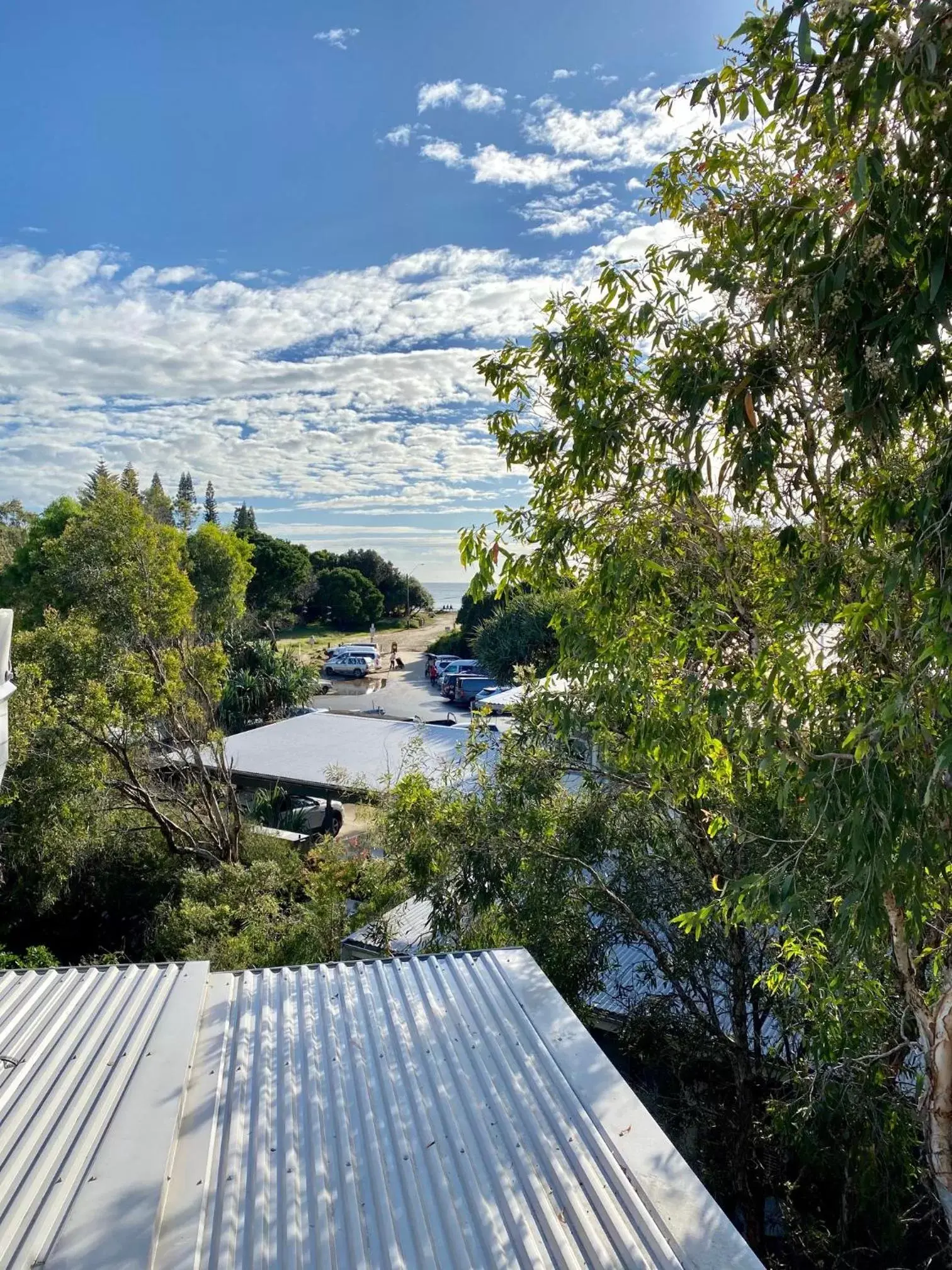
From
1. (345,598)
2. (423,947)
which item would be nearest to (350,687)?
(345,598)

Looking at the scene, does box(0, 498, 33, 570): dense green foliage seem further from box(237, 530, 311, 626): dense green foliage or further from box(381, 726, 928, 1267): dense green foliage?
box(381, 726, 928, 1267): dense green foliage

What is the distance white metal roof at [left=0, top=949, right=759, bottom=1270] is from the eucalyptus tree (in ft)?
3.35

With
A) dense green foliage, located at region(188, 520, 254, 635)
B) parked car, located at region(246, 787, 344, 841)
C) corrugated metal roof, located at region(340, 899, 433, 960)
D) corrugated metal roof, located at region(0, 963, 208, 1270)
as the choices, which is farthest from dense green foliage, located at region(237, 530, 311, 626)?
corrugated metal roof, located at region(0, 963, 208, 1270)

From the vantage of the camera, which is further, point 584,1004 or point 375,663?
point 375,663

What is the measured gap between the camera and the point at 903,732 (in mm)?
2334

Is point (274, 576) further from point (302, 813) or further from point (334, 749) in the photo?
point (302, 813)

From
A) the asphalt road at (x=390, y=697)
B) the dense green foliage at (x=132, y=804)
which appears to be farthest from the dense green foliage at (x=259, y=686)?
the dense green foliage at (x=132, y=804)

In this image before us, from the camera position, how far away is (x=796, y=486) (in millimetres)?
3291

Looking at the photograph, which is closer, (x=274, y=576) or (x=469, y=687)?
(x=469, y=687)

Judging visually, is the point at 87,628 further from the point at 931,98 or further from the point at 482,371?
the point at 931,98

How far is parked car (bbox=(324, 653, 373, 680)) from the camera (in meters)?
30.4

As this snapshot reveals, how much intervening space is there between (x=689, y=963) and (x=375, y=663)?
88.6 feet

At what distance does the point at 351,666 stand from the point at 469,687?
774 cm

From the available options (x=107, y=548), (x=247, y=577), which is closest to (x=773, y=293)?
(x=107, y=548)
